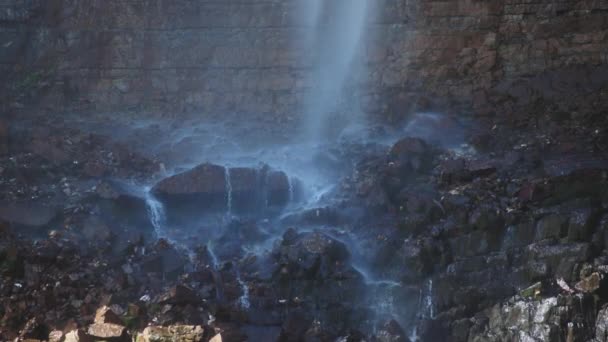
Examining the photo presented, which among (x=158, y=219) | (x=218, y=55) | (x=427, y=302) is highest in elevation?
(x=218, y=55)

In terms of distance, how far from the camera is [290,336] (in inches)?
516

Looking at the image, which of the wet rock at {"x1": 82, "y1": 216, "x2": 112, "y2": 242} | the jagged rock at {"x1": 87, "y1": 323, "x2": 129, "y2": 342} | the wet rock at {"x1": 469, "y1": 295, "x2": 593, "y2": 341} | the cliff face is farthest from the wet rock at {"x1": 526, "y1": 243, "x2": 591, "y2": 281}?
the wet rock at {"x1": 82, "y1": 216, "x2": 112, "y2": 242}

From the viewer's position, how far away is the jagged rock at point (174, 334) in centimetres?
1283

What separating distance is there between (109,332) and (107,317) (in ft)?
1.07

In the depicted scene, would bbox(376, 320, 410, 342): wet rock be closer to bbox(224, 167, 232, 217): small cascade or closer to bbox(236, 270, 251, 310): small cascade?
bbox(236, 270, 251, 310): small cascade

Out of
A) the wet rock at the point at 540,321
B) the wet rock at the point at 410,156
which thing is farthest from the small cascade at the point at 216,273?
the wet rock at the point at 540,321

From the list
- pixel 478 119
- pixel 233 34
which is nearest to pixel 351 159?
pixel 478 119

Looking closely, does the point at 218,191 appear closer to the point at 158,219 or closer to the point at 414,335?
the point at 158,219

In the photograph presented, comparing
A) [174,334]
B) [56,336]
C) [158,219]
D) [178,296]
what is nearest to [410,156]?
[158,219]

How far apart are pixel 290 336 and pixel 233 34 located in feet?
30.3

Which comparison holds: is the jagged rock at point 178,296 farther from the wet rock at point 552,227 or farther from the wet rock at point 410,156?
the wet rock at point 552,227

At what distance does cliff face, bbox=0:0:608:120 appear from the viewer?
64.4 ft

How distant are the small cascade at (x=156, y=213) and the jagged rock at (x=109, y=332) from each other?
3.47 m

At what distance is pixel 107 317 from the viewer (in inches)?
512
